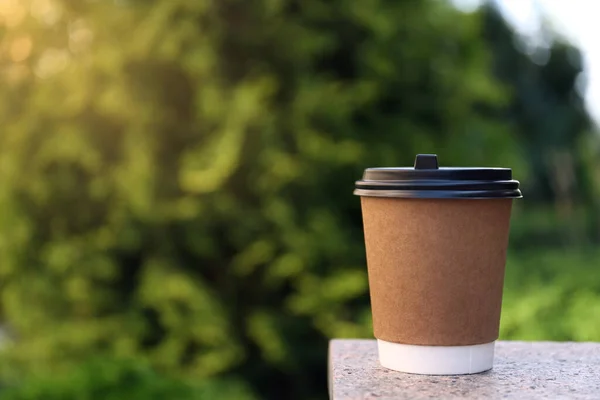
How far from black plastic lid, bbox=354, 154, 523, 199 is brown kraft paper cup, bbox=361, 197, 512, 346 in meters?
0.02

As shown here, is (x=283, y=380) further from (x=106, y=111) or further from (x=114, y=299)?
(x=106, y=111)

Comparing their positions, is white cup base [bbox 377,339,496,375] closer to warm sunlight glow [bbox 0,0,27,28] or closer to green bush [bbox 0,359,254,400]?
green bush [bbox 0,359,254,400]

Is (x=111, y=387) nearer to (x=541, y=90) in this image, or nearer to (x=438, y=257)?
(x=438, y=257)

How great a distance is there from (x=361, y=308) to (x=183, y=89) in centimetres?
222

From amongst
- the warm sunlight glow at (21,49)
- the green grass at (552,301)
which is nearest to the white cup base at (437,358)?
the green grass at (552,301)

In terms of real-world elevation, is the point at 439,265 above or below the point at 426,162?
below

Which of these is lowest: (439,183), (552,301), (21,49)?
(552,301)

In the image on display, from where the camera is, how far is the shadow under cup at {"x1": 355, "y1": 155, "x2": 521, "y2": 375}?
175 cm

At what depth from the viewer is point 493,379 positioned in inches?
72.4

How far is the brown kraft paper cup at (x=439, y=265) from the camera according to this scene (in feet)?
5.79

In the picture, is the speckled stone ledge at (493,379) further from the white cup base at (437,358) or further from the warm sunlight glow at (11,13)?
the warm sunlight glow at (11,13)

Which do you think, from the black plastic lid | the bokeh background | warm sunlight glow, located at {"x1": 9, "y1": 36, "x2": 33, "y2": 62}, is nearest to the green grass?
the bokeh background

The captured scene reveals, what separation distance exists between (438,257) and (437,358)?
252mm

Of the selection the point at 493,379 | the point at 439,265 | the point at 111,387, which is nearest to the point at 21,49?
the point at 111,387
